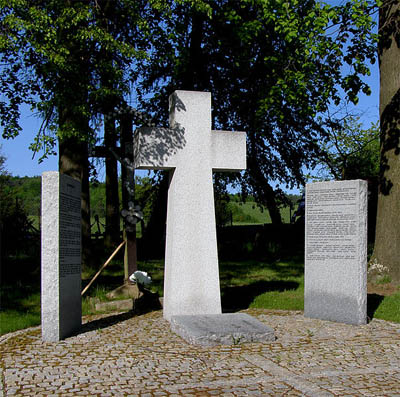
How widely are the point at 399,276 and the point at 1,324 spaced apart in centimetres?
751

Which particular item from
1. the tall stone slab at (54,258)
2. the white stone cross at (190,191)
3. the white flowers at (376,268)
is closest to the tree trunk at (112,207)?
the white flowers at (376,268)

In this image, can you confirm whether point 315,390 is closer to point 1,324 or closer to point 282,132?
point 1,324

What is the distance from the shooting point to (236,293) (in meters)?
10.2

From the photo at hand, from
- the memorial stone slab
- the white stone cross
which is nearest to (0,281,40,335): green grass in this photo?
the white stone cross

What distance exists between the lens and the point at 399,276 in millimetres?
10266

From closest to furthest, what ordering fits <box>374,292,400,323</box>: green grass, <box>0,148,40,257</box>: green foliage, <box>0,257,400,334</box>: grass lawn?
<box>374,292,400,323</box>: green grass, <box>0,257,400,334</box>: grass lawn, <box>0,148,40,257</box>: green foliage

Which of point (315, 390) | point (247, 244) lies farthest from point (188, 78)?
point (315, 390)

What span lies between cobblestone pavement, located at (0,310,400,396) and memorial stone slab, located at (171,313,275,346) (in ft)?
0.39

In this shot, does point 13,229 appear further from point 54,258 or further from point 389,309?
point 389,309

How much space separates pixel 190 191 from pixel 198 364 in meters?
3.03

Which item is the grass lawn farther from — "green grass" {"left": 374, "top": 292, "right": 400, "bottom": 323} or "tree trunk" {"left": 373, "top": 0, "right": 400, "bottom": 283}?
"tree trunk" {"left": 373, "top": 0, "right": 400, "bottom": 283}

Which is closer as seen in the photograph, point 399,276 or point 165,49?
point 399,276

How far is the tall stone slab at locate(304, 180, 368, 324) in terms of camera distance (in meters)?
7.41

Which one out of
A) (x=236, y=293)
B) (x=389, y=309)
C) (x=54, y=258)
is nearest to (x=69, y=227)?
(x=54, y=258)
